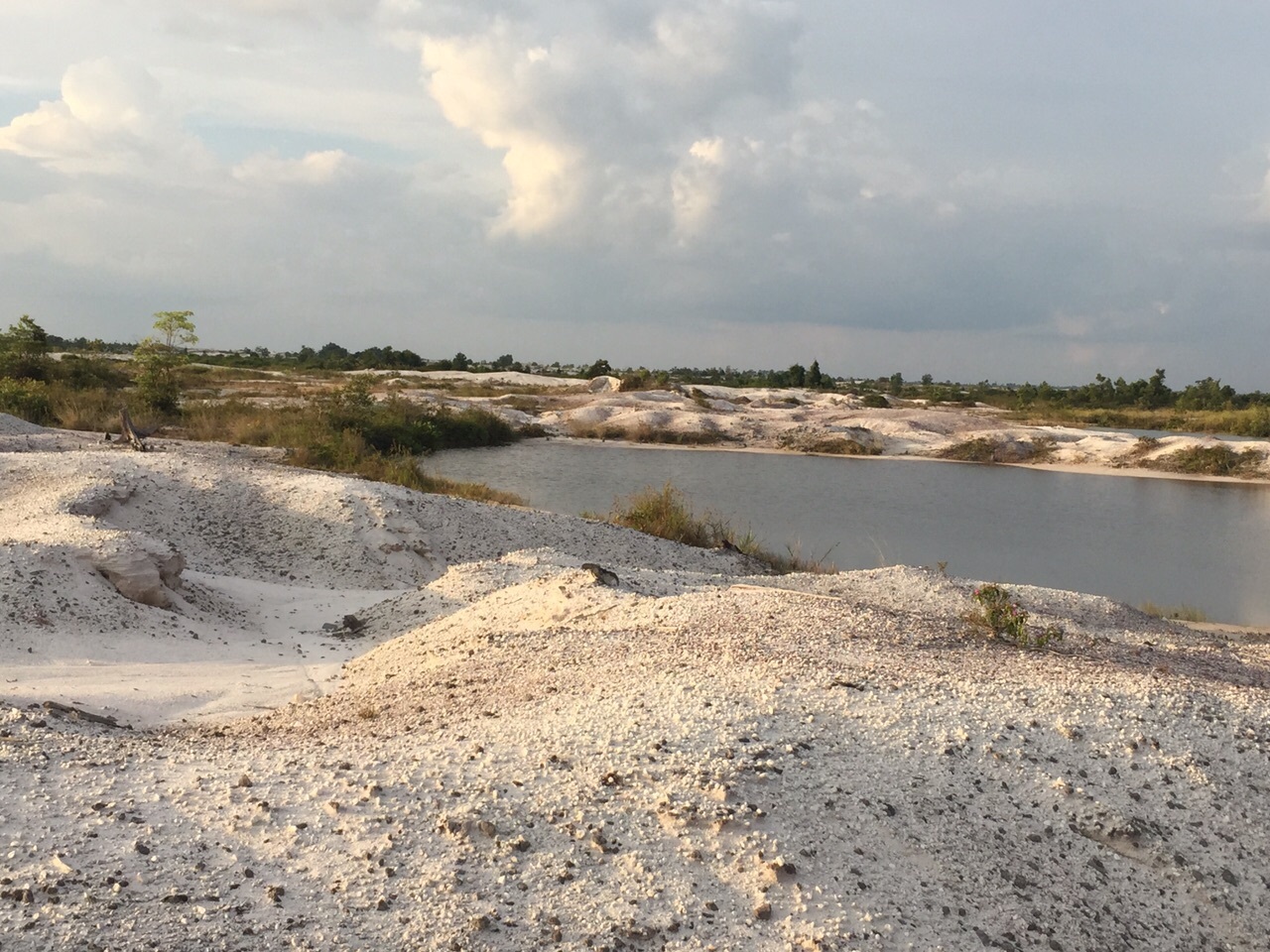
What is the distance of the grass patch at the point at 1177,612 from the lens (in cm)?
1209

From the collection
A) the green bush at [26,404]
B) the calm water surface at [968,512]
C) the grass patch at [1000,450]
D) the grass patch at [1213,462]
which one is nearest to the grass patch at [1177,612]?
the calm water surface at [968,512]

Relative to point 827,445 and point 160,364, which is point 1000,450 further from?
point 160,364

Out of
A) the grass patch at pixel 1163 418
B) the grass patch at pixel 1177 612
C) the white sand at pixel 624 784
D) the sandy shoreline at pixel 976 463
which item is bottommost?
the grass patch at pixel 1177 612

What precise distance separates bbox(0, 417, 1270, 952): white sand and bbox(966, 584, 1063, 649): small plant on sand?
162 millimetres

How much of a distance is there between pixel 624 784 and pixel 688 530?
36.9ft

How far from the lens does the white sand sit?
291cm

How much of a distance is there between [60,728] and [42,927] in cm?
178

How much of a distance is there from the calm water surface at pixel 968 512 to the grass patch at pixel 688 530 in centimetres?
103

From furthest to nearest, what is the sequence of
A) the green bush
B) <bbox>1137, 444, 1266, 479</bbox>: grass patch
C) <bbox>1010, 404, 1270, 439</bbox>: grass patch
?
<bbox>1010, 404, 1270, 439</bbox>: grass patch
<bbox>1137, 444, 1266, 479</bbox>: grass patch
the green bush

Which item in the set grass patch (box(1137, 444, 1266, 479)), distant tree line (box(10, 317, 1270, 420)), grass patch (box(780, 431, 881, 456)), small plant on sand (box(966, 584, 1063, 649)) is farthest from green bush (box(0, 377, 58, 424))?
grass patch (box(1137, 444, 1266, 479))

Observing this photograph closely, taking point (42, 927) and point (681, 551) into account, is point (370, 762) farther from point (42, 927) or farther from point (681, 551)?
point (681, 551)

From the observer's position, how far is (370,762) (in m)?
3.77

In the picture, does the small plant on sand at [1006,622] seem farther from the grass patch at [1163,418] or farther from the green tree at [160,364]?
the grass patch at [1163,418]

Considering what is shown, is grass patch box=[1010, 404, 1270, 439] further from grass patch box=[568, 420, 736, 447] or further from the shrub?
grass patch box=[568, 420, 736, 447]
